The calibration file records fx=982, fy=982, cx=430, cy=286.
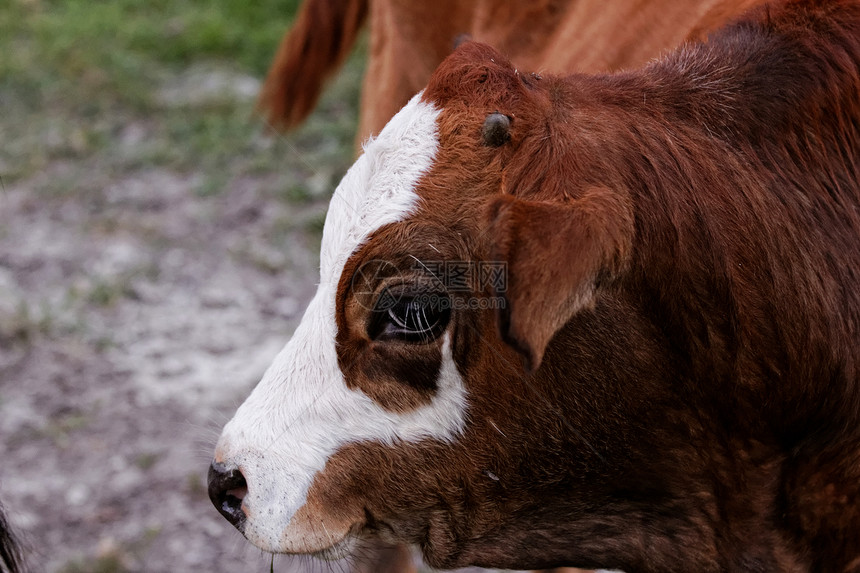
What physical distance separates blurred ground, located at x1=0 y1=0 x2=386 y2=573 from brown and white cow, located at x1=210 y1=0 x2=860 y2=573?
1.69 ft

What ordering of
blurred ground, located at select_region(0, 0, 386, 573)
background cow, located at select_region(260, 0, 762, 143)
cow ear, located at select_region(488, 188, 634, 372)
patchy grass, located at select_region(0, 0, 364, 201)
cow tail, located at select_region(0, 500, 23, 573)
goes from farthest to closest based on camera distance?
patchy grass, located at select_region(0, 0, 364, 201), blurred ground, located at select_region(0, 0, 386, 573), background cow, located at select_region(260, 0, 762, 143), cow tail, located at select_region(0, 500, 23, 573), cow ear, located at select_region(488, 188, 634, 372)

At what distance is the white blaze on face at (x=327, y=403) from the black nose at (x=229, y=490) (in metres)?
0.02

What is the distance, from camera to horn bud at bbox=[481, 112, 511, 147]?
1.83 meters

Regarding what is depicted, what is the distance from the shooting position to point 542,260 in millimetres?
1573

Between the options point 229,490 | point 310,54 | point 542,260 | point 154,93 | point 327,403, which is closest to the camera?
point 542,260

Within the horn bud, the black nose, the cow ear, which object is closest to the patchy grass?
the black nose

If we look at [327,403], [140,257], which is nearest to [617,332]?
[327,403]

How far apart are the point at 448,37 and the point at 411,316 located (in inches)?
86.9

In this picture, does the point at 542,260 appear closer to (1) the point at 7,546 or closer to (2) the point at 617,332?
(2) the point at 617,332

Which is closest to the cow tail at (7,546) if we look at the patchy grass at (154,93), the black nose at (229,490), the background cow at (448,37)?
the black nose at (229,490)

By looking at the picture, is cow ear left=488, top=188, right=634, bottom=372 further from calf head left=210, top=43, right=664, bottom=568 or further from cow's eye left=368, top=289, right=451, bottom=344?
cow's eye left=368, top=289, right=451, bottom=344

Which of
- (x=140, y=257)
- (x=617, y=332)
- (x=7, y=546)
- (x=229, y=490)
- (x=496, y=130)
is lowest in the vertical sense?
(x=140, y=257)

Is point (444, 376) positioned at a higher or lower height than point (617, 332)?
lower

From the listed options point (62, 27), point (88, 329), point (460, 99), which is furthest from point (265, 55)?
point (460, 99)
